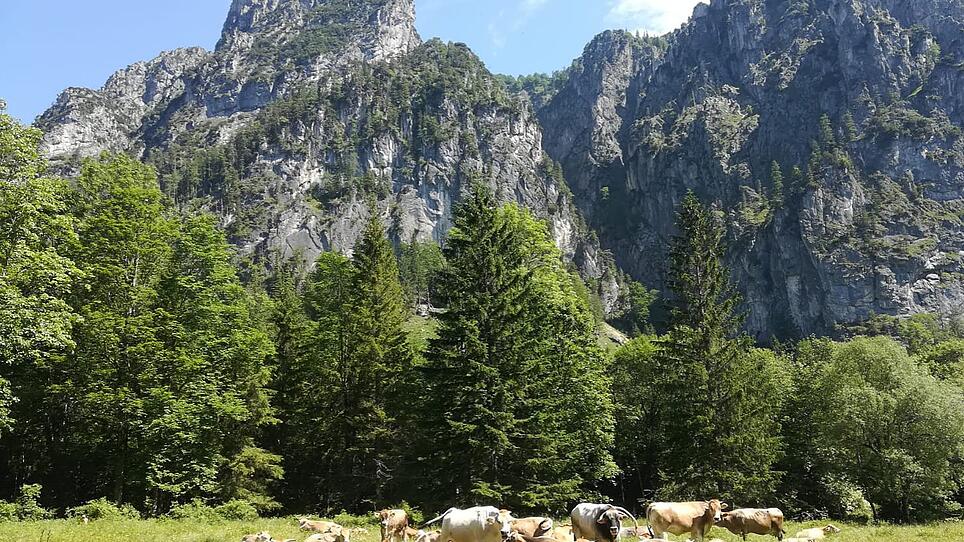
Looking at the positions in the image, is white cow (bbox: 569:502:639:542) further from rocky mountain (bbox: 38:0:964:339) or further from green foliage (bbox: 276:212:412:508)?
rocky mountain (bbox: 38:0:964:339)

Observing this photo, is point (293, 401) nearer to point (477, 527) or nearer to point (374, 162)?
point (477, 527)

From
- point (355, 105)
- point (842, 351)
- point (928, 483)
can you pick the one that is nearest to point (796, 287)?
point (842, 351)

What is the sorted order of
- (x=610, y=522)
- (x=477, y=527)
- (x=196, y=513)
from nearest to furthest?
(x=477, y=527) < (x=610, y=522) < (x=196, y=513)

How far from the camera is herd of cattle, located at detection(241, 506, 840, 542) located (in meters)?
10.7

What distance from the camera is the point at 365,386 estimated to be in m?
27.8

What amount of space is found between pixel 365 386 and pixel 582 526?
18008 mm

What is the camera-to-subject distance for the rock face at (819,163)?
406 ft

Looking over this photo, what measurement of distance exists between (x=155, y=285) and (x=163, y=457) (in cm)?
703

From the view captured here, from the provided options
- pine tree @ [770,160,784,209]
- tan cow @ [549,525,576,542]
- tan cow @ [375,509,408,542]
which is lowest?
tan cow @ [375,509,408,542]

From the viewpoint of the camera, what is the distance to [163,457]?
72.2 feet

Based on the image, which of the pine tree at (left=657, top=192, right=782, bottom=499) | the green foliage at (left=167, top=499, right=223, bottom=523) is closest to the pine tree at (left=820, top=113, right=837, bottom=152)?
the pine tree at (left=657, top=192, right=782, bottom=499)

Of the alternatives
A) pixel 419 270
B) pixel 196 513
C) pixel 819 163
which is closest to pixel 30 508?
pixel 196 513

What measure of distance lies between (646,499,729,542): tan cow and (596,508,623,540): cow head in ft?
12.8

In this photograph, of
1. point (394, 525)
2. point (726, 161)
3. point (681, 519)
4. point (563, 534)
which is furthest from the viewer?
point (726, 161)
